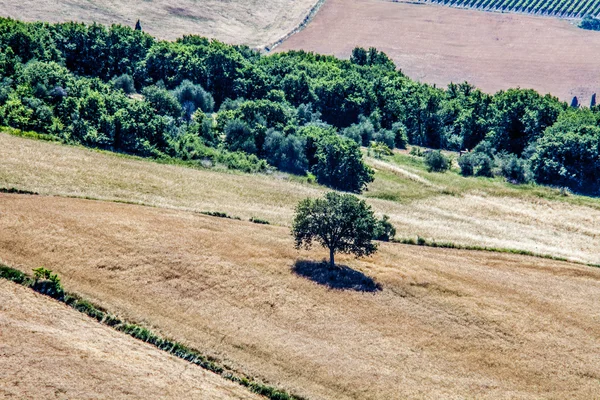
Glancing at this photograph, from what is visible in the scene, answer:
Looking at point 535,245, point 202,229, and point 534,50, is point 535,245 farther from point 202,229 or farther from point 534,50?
point 534,50

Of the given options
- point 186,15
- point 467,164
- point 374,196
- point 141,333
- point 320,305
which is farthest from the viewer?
point 186,15

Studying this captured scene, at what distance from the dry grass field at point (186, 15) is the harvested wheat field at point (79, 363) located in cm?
11506

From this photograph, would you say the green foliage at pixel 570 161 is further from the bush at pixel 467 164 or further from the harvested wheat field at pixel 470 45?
the harvested wheat field at pixel 470 45

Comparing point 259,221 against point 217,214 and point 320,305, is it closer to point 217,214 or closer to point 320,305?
point 217,214

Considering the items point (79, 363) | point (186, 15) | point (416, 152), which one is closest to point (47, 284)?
point (79, 363)

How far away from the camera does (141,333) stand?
5388cm

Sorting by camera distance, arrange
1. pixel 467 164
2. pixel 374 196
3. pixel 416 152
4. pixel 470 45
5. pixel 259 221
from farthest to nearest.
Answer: pixel 470 45 < pixel 416 152 < pixel 467 164 < pixel 374 196 < pixel 259 221


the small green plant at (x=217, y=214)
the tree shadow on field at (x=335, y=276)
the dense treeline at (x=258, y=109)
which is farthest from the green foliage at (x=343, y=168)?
the tree shadow on field at (x=335, y=276)

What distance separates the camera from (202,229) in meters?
71.6

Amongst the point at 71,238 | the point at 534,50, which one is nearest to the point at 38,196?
the point at 71,238

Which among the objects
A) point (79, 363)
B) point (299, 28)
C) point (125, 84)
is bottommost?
point (79, 363)

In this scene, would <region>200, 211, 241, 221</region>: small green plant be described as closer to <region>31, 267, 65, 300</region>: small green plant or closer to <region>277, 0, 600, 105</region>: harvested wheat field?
<region>31, 267, 65, 300</region>: small green plant

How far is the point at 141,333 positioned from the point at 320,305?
13784 millimetres

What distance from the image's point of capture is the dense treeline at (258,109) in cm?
10762
